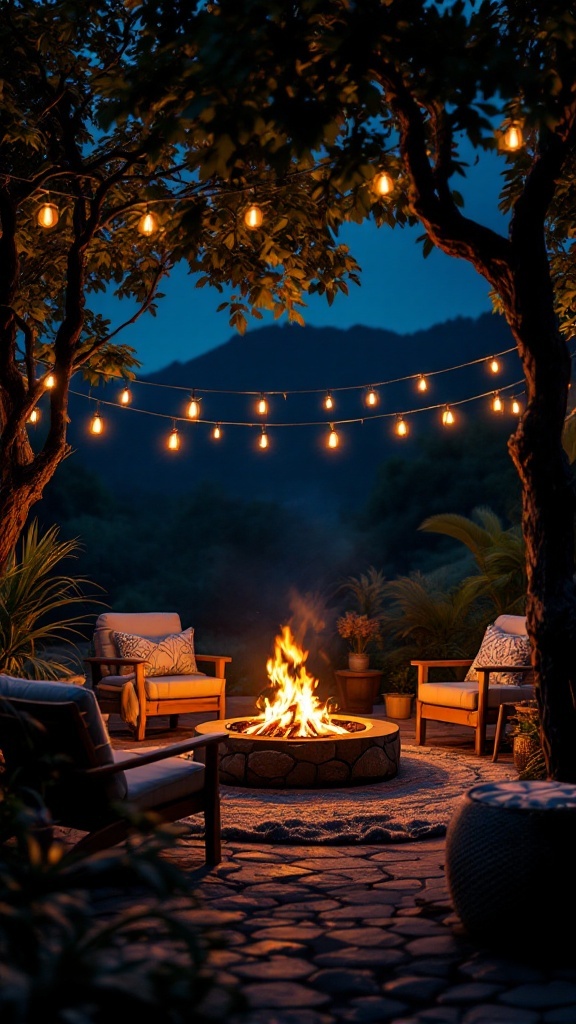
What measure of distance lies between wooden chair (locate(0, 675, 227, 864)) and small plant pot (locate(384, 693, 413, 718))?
5266mm

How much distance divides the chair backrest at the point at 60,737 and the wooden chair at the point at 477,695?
11.7 feet

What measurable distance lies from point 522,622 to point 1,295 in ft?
14.1

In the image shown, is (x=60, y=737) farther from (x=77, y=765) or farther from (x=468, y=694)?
(x=468, y=694)

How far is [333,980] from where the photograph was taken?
274cm

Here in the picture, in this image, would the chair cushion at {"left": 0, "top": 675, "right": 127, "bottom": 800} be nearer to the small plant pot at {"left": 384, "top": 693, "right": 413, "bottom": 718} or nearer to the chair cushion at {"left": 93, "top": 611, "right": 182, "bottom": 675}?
the chair cushion at {"left": 93, "top": 611, "right": 182, "bottom": 675}

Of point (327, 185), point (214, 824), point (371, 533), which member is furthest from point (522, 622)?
point (371, 533)

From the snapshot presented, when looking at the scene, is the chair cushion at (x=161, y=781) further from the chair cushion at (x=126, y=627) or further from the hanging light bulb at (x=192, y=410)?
the hanging light bulb at (x=192, y=410)

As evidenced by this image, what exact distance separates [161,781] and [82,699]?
2.04 feet

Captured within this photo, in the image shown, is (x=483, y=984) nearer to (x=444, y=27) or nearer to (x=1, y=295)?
(x=444, y=27)

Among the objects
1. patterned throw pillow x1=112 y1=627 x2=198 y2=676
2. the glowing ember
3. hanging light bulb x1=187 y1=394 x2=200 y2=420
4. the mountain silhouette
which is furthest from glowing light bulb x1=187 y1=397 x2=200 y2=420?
the mountain silhouette

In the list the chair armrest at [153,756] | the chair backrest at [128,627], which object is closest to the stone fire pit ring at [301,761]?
the chair armrest at [153,756]

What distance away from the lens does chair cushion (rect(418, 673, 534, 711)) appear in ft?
22.1

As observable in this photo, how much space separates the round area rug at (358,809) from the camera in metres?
4.52

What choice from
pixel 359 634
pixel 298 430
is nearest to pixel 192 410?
pixel 359 634
